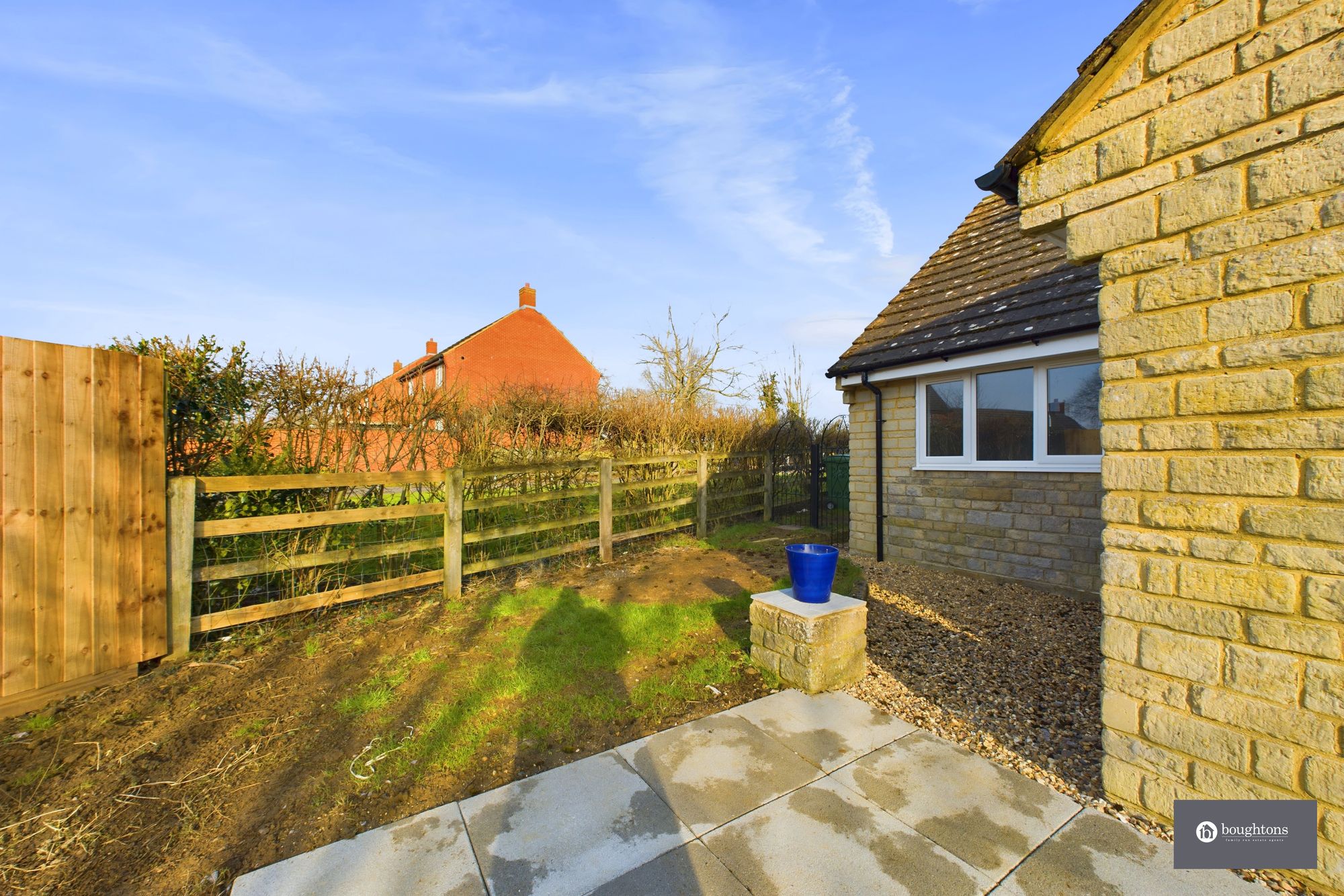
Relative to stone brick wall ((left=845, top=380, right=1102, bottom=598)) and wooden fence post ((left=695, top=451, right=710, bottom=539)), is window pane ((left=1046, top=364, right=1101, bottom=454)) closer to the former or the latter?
stone brick wall ((left=845, top=380, right=1102, bottom=598))

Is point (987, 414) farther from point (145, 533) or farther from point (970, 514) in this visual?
point (145, 533)

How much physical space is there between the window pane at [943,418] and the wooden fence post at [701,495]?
3791 mm

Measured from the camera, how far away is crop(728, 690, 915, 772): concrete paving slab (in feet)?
9.86

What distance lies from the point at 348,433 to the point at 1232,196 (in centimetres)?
633

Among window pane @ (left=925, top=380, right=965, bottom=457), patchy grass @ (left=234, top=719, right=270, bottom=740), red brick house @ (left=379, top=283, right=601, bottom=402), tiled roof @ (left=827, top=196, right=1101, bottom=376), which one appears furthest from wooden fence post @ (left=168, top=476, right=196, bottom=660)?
red brick house @ (left=379, top=283, right=601, bottom=402)

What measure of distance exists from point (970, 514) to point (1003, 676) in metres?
3.21

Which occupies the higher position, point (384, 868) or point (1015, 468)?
point (1015, 468)

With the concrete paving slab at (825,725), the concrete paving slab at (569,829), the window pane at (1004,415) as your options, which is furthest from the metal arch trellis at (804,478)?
the concrete paving slab at (569,829)

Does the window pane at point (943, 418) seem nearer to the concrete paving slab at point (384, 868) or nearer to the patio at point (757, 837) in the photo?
the patio at point (757, 837)

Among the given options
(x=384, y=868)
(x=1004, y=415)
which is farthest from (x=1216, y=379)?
(x=1004, y=415)

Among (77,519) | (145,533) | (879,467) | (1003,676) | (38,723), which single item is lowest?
(1003,676)

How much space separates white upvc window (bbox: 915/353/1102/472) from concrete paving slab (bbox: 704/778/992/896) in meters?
4.80

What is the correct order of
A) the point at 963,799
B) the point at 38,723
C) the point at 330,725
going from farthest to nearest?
the point at 330,725 → the point at 38,723 → the point at 963,799

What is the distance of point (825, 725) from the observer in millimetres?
3307
